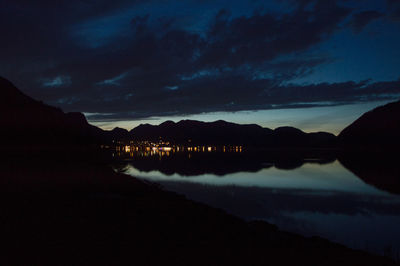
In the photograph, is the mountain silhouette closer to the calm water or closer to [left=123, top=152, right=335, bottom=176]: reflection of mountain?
[left=123, top=152, right=335, bottom=176]: reflection of mountain

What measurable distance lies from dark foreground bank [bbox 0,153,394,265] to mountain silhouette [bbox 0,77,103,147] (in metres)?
135

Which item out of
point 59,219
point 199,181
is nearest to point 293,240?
point 59,219

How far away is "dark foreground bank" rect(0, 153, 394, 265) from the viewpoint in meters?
9.80

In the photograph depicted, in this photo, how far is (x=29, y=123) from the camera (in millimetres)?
154500

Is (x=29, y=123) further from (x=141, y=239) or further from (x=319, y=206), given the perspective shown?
(x=141, y=239)

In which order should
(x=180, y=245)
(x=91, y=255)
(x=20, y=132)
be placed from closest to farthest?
(x=91, y=255)
(x=180, y=245)
(x=20, y=132)

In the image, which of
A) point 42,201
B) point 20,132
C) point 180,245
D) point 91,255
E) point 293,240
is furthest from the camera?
point 20,132

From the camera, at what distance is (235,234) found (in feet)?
45.7

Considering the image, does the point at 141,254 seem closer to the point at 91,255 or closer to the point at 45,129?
the point at 91,255

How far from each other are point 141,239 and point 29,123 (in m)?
166

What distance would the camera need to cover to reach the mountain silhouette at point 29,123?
5546 inches

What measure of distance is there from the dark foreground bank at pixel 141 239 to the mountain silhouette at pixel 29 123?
135096 millimetres

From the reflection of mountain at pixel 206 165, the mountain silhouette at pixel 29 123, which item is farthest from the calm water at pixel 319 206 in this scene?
the mountain silhouette at pixel 29 123

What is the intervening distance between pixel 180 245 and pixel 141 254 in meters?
1.79
